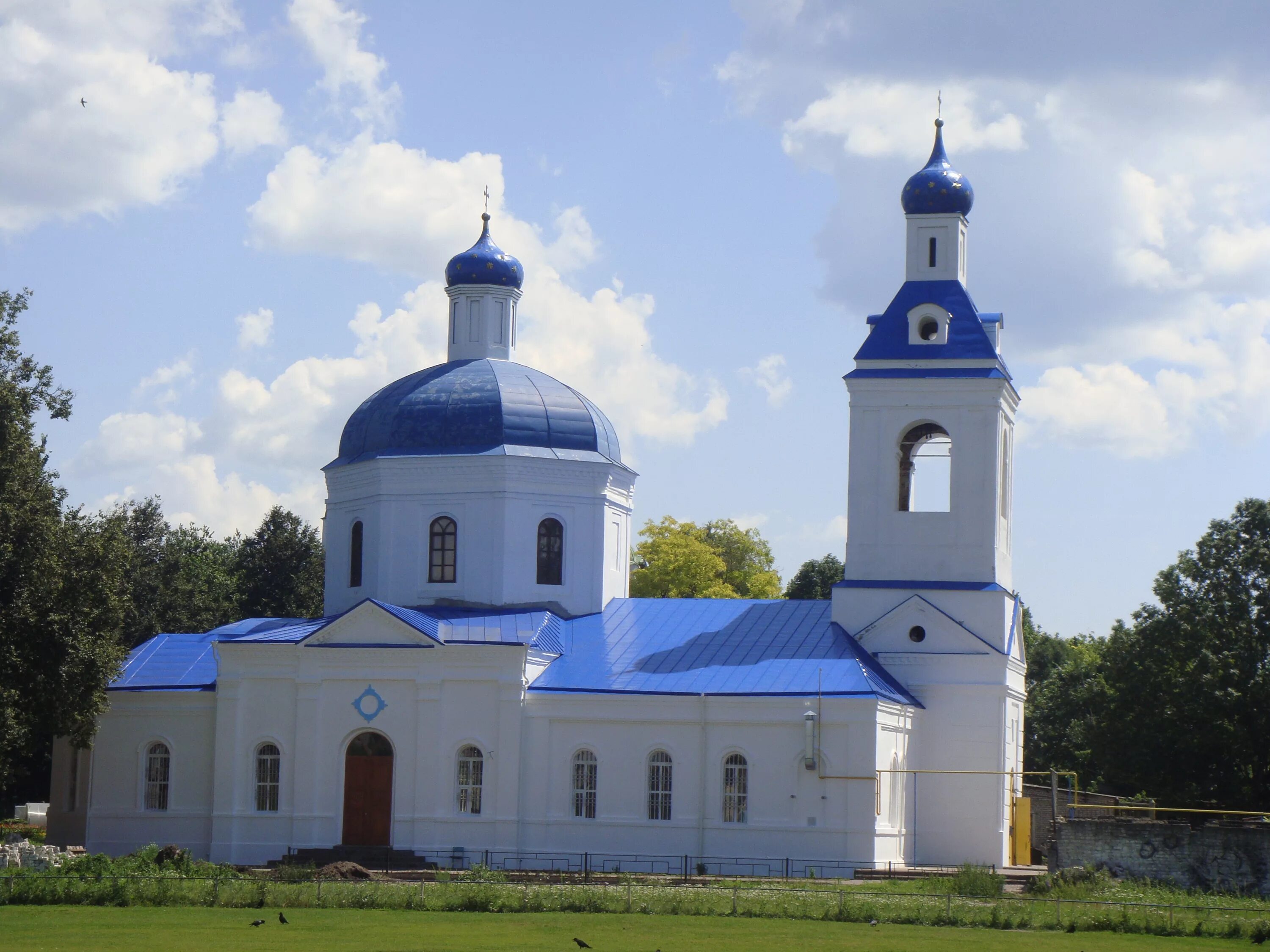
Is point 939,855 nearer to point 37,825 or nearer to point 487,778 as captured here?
point 487,778

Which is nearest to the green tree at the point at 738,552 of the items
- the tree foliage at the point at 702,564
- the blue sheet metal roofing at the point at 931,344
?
the tree foliage at the point at 702,564

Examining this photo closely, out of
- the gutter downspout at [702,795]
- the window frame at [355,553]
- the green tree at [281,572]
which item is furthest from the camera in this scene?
the green tree at [281,572]

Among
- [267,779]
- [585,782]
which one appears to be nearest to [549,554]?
[585,782]

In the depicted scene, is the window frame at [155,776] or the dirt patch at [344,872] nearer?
the dirt patch at [344,872]

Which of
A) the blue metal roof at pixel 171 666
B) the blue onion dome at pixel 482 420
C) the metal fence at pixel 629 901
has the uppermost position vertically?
the blue onion dome at pixel 482 420

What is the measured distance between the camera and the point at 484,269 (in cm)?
4606

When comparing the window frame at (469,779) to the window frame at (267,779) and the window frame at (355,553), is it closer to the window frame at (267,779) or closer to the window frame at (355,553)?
the window frame at (267,779)

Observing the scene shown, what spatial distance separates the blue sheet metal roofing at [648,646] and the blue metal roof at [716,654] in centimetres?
3

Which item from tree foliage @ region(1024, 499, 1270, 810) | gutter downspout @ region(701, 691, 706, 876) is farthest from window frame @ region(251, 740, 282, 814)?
tree foliage @ region(1024, 499, 1270, 810)

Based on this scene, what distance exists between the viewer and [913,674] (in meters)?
40.5

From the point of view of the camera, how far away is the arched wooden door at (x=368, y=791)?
128 feet

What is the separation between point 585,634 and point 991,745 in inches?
371

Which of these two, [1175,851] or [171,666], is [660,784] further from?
[171,666]

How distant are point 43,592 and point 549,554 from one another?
11.6 metres
